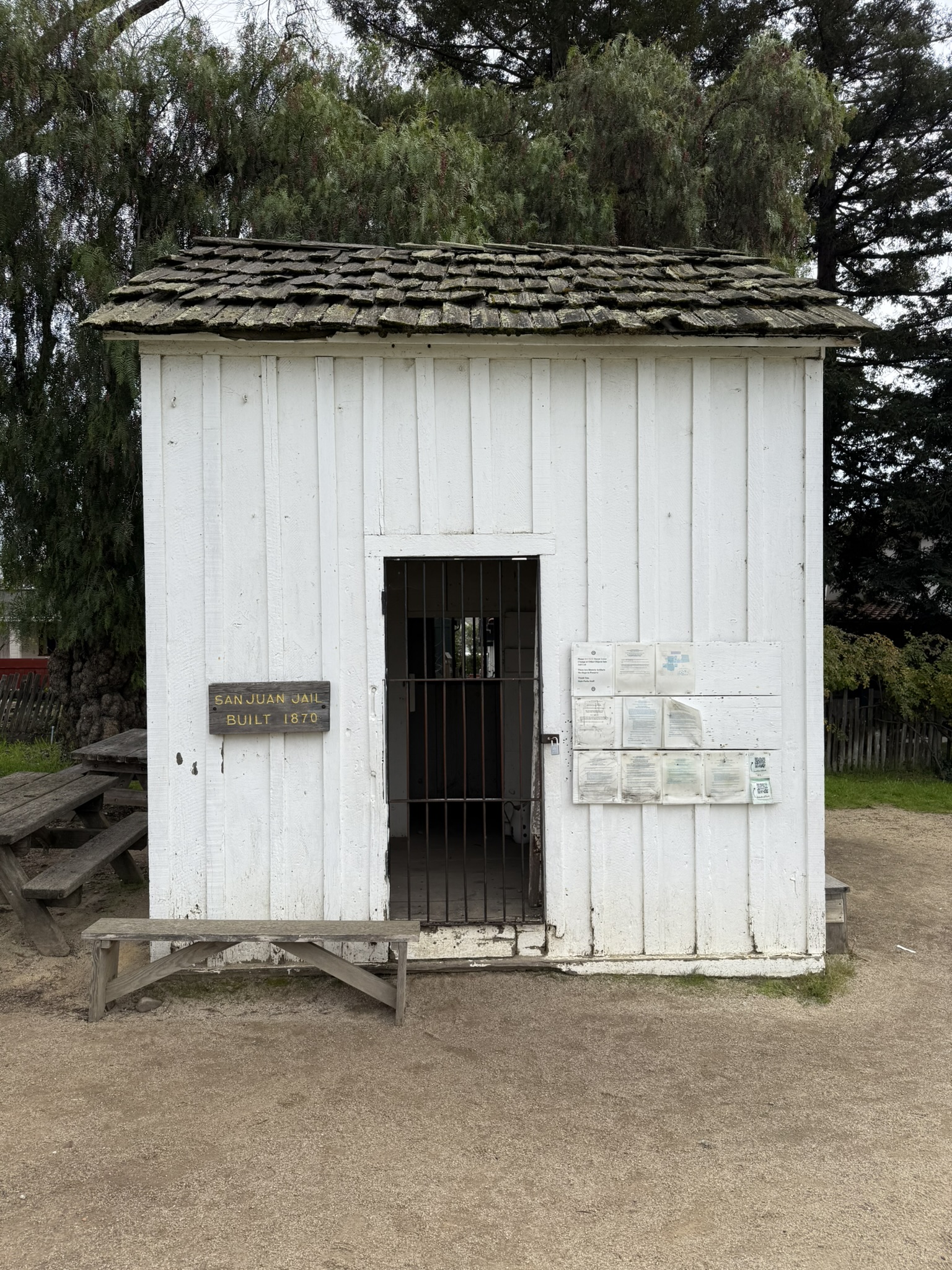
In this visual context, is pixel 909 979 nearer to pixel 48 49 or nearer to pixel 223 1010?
pixel 223 1010

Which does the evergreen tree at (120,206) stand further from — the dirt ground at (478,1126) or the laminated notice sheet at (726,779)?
the laminated notice sheet at (726,779)

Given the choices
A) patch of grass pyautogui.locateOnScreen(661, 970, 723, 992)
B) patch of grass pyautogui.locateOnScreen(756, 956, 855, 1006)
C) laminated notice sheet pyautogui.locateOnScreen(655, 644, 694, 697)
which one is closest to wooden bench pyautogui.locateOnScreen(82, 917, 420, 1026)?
patch of grass pyautogui.locateOnScreen(661, 970, 723, 992)

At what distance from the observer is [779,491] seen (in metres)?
5.00

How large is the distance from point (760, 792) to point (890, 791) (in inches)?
290

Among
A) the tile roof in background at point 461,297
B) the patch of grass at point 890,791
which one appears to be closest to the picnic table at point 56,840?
the tile roof in background at point 461,297

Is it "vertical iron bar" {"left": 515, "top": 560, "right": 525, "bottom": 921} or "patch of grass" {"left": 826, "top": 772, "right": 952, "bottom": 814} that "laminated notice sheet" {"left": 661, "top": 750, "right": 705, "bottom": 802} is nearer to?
"vertical iron bar" {"left": 515, "top": 560, "right": 525, "bottom": 921}

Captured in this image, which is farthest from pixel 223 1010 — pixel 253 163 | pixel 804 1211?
pixel 253 163

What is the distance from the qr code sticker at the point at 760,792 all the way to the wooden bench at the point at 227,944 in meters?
1.94

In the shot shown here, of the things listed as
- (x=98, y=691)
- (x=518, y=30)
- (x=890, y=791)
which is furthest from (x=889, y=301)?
(x=98, y=691)

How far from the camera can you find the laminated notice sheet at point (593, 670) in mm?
4941

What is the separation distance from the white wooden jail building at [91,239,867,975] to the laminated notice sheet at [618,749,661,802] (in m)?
0.01

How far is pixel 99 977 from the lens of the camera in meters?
4.50

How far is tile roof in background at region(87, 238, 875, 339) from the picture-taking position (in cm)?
475

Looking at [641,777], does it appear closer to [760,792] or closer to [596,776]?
[596,776]
